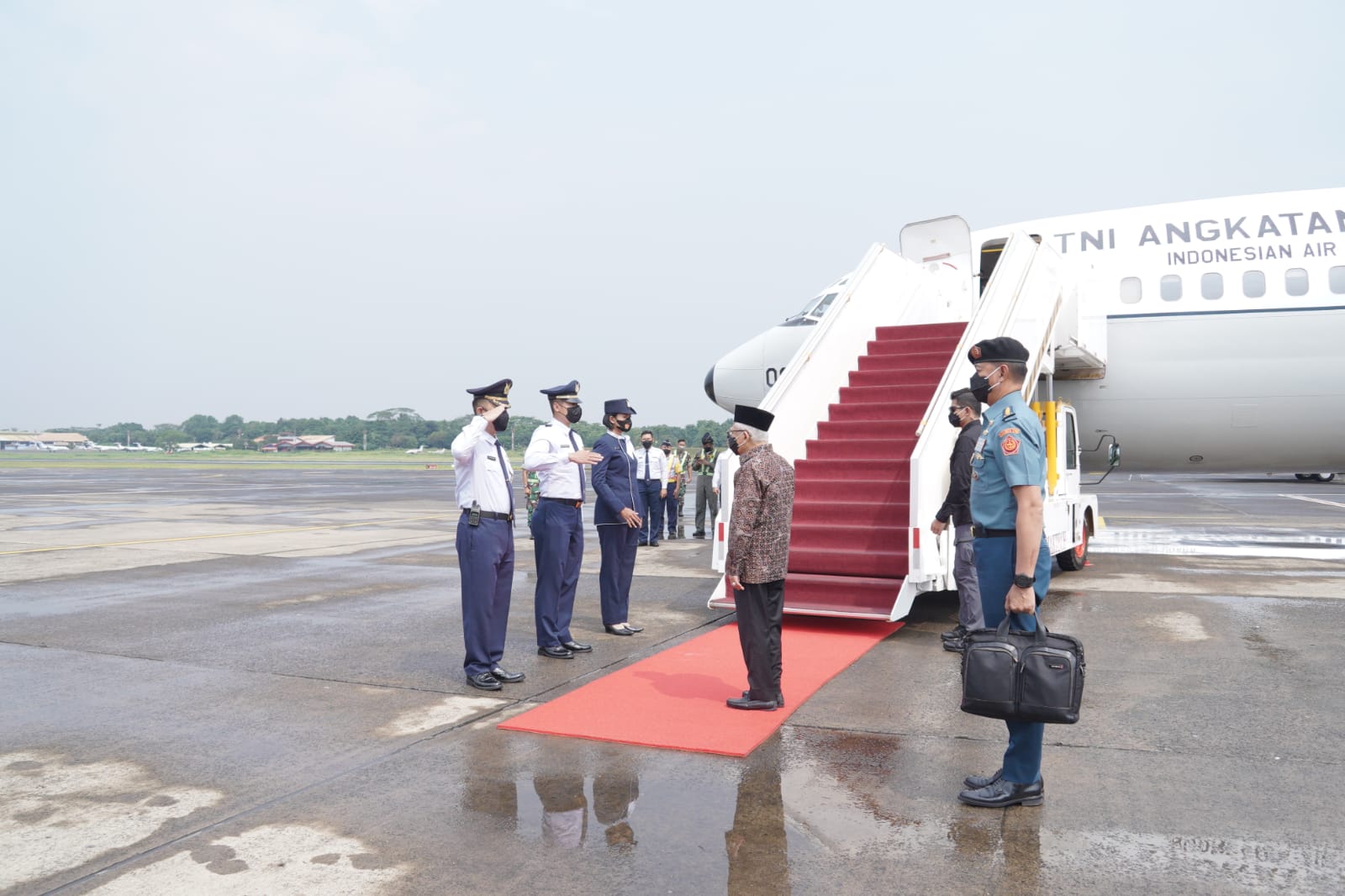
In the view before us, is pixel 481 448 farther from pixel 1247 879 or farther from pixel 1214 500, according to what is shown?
pixel 1214 500

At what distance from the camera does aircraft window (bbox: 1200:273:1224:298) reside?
37.5 ft

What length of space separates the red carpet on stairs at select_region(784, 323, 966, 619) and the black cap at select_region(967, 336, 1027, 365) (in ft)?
11.0

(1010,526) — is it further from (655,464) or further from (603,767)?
(655,464)

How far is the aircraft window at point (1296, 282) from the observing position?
1121 cm

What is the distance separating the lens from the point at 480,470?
588 cm

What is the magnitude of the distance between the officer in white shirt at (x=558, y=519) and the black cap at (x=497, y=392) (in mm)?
683

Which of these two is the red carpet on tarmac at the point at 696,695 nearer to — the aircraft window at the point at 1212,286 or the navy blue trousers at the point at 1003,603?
the navy blue trousers at the point at 1003,603

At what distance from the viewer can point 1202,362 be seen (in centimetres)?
1145

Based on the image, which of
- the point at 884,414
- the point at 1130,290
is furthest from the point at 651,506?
the point at 1130,290

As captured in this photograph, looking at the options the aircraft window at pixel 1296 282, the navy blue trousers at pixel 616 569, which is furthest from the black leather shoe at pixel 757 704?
the aircraft window at pixel 1296 282

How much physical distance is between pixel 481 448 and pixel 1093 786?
3.76m

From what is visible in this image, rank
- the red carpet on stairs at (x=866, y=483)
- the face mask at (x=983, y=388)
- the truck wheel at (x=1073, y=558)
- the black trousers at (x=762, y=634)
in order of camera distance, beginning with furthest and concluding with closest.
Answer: the truck wheel at (x=1073, y=558), the red carpet on stairs at (x=866, y=483), the black trousers at (x=762, y=634), the face mask at (x=983, y=388)

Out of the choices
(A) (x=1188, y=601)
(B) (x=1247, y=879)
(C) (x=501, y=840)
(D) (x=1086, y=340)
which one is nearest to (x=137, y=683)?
(C) (x=501, y=840)

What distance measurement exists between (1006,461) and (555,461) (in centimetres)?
347
